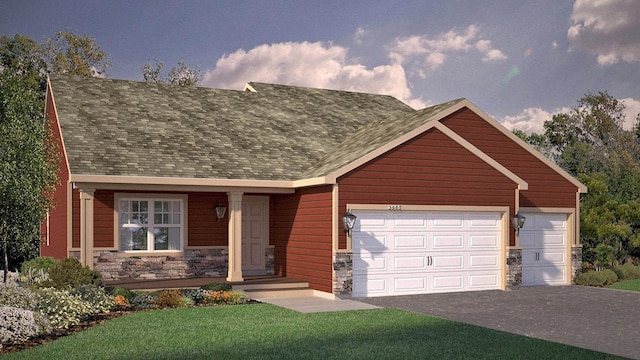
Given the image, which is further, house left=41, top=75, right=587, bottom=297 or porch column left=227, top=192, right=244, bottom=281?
porch column left=227, top=192, right=244, bottom=281

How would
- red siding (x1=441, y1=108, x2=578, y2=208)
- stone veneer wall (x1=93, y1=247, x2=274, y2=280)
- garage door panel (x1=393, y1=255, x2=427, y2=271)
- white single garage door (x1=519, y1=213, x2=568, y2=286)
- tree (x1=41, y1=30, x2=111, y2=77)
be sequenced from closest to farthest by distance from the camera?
1. garage door panel (x1=393, y1=255, x2=427, y2=271)
2. stone veneer wall (x1=93, y1=247, x2=274, y2=280)
3. red siding (x1=441, y1=108, x2=578, y2=208)
4. white single garage door (x1=519, y1=213, x2=568, y2=286)
5. tree (x1=41, y1=30, x2=111, y2=77)

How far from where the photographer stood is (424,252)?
1927 centimetres

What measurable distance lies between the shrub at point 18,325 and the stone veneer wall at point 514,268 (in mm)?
12429

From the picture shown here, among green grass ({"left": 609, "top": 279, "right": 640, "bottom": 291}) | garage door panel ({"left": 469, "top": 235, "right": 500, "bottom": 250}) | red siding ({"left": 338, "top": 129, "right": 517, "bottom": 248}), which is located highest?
red siding ({"left": 338, "top": 129, "right": 517, "bottom": 248})

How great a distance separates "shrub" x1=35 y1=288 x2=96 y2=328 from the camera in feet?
43.6

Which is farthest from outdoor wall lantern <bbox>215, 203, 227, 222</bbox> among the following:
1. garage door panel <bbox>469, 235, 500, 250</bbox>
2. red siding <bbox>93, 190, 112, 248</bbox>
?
garage door panel <bbox>469, 235, 500, 250</bbox>

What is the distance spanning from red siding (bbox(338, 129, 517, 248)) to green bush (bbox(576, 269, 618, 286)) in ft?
13.0

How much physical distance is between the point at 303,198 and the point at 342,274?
A: 8.97 feet

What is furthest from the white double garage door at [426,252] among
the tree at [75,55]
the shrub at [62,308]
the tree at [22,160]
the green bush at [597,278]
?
the tree at [75,55]

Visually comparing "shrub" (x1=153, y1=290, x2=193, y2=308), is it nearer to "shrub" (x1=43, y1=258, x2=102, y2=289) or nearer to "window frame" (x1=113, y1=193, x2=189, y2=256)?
"shrub" (x1=43, y1=258, x2=102, y2=289)

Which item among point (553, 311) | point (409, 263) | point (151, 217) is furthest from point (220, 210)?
point (553, 311)

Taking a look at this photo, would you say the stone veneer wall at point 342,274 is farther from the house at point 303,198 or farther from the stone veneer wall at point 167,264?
the stone veneer wall at point 167,264

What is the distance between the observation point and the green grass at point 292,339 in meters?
10.7

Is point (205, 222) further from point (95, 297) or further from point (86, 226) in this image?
point (95, 297)
